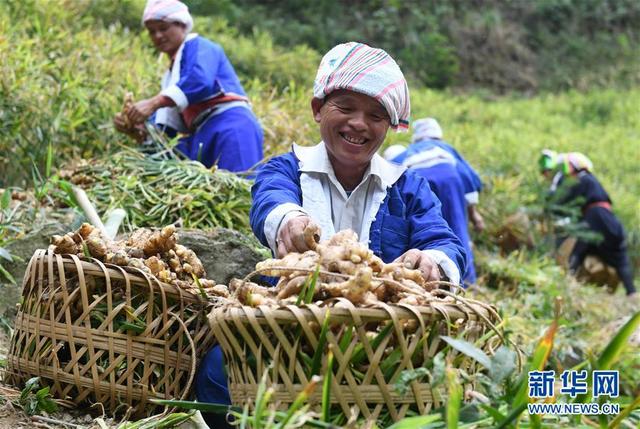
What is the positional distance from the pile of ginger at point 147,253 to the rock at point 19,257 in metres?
1.15

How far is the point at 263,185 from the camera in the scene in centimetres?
274

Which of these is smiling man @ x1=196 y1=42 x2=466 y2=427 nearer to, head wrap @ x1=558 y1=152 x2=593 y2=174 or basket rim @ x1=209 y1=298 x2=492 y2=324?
basket rim @ x1=209 y1=298 x2=492 y2=324

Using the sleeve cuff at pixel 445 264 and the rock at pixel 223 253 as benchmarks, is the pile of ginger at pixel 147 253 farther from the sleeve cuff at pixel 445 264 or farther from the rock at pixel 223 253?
the rock at pixel 223 253

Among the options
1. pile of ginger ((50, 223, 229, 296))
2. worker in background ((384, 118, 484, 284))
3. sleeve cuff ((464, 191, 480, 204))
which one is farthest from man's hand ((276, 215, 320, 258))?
sleeve cuff ((464, 191, 480, 204))

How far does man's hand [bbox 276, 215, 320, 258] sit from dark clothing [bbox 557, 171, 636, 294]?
773 cm

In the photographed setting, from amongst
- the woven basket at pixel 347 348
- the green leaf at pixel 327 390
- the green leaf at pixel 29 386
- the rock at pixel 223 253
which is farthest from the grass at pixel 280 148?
the green leaf at pixel 29 386

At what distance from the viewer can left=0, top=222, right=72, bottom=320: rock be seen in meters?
3.72

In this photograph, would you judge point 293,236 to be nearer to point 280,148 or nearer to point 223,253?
point 223,253

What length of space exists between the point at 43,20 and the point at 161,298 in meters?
5.89

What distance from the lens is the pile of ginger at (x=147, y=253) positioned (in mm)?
2596

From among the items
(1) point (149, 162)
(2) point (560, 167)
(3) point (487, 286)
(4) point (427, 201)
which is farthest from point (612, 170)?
(4) point (427, 201)

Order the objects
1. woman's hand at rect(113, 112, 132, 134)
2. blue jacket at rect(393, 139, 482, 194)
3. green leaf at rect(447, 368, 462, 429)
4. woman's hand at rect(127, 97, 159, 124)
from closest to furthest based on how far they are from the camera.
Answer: green leaf at rect(447, 368, 462, 429), woman's hand at rect(127, 97, 159, 124), woman's hand at rect(113, 112, 132, 134), blue jacket at rect(393, 139, 482, 194)

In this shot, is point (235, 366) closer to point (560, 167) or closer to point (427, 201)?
point (427, 201)

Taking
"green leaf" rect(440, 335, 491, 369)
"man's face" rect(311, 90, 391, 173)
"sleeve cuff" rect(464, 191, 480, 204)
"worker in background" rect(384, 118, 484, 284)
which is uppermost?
"man's face" rect(311, 90, 391, 173)
